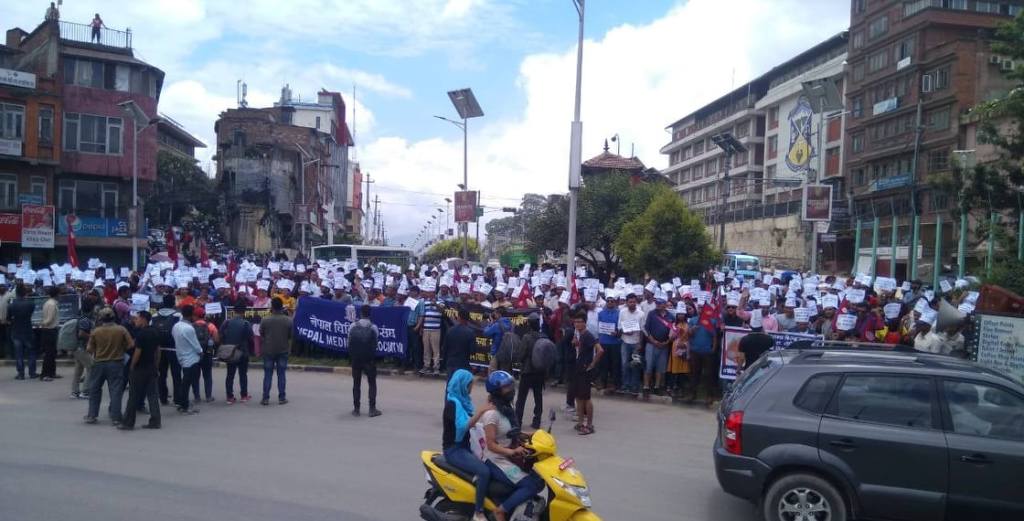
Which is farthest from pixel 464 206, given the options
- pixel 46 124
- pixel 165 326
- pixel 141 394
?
pixel 46 124

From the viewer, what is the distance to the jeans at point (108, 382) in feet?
34.8

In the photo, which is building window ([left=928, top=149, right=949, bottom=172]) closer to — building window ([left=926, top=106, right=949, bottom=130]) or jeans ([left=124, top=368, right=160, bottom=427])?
building window ([left=926, top=106, right=949, bottom=130])

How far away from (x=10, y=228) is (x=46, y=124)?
5.33m

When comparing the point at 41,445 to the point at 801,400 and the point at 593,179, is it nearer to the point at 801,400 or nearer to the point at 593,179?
the point at 801,400

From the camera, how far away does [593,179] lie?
152 ft

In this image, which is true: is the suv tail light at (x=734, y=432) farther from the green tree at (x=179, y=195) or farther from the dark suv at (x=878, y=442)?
the green tree at (x=179, y=195)

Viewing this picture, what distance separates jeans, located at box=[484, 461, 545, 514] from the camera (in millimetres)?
5883

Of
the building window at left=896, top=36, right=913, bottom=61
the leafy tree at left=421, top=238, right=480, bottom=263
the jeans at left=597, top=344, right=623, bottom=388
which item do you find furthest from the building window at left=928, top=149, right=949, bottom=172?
the leafy tree at left=421, top=238, right=480, bottom=263

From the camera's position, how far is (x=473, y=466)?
6008 mm

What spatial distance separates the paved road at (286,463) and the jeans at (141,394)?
0.22m

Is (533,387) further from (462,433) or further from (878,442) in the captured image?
(878,442)

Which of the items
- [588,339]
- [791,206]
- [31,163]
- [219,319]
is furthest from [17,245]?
[791,206]

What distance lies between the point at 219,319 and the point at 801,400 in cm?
1167

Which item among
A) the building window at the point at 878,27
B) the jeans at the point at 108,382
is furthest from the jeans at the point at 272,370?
the building window at the point at 878,27
